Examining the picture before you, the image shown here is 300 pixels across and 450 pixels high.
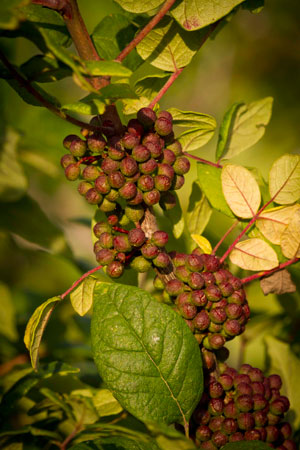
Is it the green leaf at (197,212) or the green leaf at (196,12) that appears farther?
the green leaf at (197,212)

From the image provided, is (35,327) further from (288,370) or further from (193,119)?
(288,370)

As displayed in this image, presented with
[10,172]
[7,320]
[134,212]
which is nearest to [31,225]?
[10,172]

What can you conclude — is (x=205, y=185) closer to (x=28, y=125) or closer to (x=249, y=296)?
(x=249, y=296)

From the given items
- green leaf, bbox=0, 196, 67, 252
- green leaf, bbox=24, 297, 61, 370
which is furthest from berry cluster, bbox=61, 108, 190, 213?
green leaf, bbox=0, 196, 67, 252

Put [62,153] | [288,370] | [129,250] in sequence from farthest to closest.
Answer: [62,153], [288,370], [129,250]

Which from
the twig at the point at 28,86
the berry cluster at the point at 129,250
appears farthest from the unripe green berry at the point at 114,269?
the twig at the point at 28,86

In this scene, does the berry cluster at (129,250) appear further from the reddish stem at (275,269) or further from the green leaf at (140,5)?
the green leaf at (140,5)
